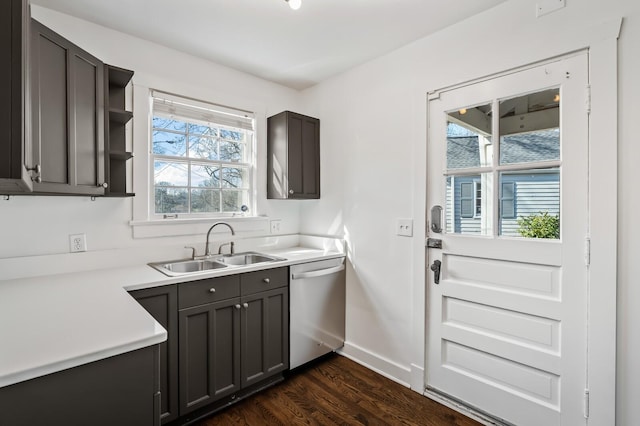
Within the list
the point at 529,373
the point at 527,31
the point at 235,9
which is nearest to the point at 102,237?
the point at 235,9

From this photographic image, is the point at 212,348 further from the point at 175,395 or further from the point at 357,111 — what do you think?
the point at 357,111

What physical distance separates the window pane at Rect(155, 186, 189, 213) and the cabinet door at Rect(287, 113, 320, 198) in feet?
2.88

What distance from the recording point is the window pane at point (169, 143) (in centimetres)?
247

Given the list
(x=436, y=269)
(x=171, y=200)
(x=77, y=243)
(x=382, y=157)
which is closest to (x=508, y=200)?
(x=436, y=269)

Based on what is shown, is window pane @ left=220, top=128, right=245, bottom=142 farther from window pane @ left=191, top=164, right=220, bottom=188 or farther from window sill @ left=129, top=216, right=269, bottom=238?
window sill @ left=129, top=216, right=269, bottom=238

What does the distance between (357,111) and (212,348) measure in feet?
6.87

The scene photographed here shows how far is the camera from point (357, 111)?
108 inches

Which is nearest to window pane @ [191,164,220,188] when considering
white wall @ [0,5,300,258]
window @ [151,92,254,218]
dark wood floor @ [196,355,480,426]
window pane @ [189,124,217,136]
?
window @ [151,92,254,218]

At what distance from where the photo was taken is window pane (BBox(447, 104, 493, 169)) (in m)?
2.01

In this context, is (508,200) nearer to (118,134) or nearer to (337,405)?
(337,405)

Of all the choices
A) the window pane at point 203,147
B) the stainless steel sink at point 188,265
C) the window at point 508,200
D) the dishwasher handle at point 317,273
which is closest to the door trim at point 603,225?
the window at point 508,200

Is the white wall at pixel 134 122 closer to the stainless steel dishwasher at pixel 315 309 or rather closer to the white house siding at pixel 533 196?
the stainless steel dishwasher at pixel 315 309

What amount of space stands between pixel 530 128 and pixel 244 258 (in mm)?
2203

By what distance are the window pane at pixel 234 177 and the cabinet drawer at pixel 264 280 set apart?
979mm
